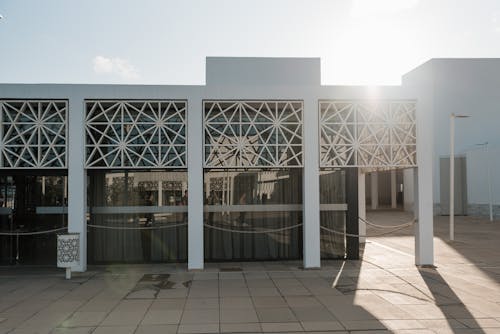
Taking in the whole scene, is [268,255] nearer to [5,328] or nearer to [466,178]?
[5,328]

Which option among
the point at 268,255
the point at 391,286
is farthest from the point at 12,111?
the point at 391,286

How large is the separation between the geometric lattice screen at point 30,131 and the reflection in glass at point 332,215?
24.1 feet

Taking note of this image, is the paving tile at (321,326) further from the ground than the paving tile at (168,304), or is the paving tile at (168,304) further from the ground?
the paving tile at (321,326)

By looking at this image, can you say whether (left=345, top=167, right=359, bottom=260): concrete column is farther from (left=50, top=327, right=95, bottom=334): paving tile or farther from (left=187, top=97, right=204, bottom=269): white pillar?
(left=50, top=327, right=95, bottom=334): paving tile

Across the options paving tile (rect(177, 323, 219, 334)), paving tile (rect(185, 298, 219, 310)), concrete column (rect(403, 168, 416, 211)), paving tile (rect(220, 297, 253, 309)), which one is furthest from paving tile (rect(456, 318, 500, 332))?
concrete column (rect(403, 168, 416, 211))

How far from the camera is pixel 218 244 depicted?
1266cm

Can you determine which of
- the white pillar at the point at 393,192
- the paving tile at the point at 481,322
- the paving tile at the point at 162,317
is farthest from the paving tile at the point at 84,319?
the white pillar at the point at 393,192

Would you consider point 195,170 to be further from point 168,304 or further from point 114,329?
point 114,329

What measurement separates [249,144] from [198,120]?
4.97 feet

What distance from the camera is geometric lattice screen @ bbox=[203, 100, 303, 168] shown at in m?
11.2

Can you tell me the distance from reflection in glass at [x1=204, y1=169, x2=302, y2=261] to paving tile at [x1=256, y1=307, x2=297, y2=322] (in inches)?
203

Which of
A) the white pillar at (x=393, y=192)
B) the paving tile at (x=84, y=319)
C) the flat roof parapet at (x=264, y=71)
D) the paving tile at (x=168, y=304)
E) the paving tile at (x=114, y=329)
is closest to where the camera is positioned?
the paving tile at (x=114, y=329)

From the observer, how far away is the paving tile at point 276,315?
7020 mm

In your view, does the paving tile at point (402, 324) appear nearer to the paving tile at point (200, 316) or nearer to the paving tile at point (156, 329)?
the paving tile at point (200, 316)
